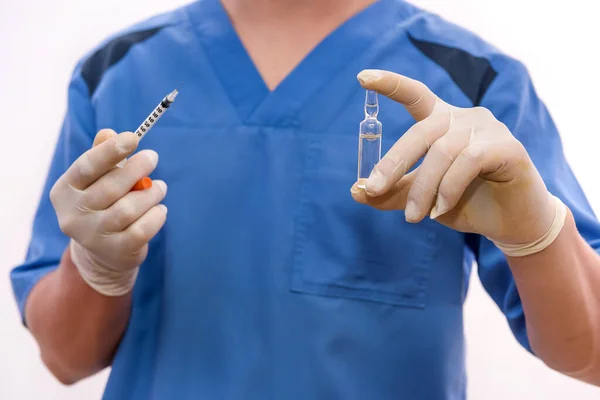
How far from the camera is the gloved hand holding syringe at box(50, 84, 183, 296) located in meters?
0.67

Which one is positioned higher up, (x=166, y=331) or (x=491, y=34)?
(x=491, y=34)

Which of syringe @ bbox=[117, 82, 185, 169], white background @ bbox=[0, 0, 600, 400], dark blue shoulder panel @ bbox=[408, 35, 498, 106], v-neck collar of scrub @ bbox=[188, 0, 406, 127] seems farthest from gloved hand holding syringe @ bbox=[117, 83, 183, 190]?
white background @ bbox=[0, 0, 600, 400]

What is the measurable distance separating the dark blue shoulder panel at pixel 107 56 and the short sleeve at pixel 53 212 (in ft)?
0.04

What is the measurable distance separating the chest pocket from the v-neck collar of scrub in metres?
0.05

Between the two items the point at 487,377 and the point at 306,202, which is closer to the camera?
the point at 306,202

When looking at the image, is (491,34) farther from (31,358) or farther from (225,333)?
(31,358)

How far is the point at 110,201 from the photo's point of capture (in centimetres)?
68

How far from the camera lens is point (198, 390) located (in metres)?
0.75

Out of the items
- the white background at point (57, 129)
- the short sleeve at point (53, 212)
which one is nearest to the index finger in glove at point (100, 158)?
the short sleeve at point (53, 212)

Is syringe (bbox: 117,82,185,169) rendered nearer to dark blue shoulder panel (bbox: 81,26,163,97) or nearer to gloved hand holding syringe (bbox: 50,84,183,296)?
gloved hand holding syringe (bbox: 50,84,183,296)

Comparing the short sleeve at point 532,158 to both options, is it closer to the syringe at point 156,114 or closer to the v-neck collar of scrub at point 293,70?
the v-neck collar of scrub at point 293,70

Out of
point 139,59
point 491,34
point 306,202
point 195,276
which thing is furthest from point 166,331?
point 491,34

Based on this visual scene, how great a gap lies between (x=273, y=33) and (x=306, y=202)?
0.67ft

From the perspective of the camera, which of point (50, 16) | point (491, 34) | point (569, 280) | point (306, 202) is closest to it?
point (569, 280)
